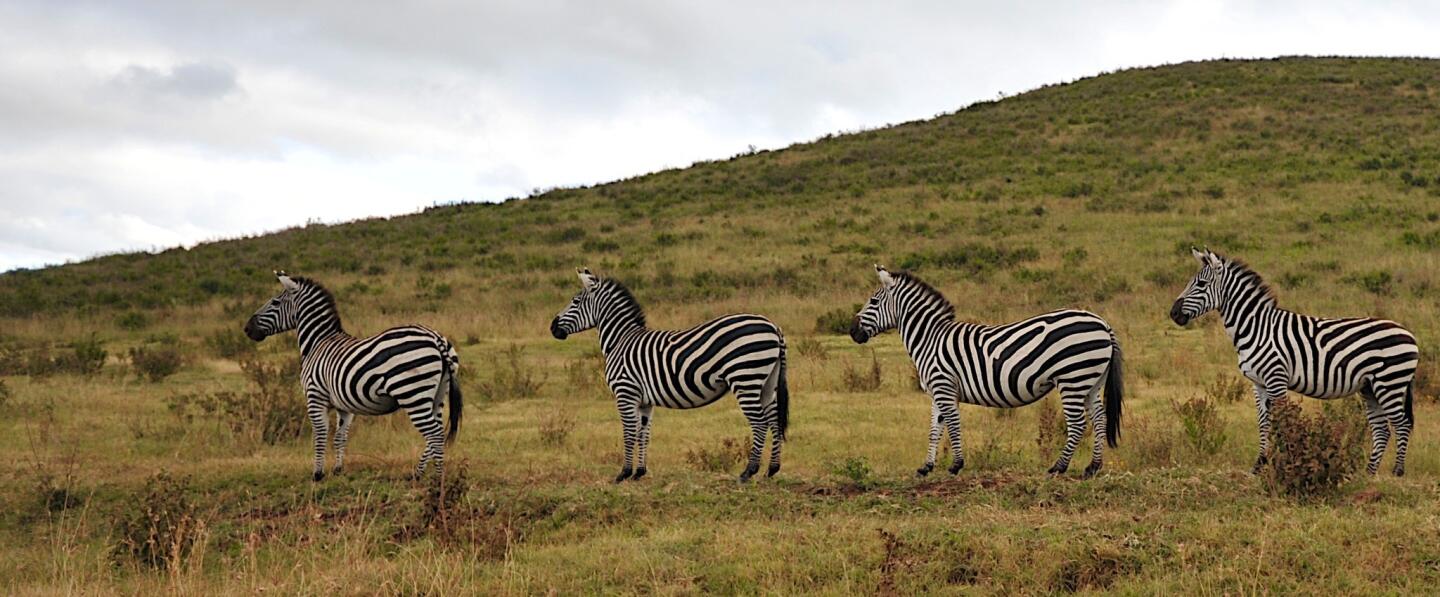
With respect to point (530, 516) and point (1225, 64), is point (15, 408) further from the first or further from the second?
point (1225, 64)

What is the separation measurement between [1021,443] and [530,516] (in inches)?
252

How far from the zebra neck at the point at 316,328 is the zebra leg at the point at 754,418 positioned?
189 inches

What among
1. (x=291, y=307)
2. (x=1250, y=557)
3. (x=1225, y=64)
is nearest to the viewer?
(x=1250, y=557)

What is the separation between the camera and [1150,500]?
28.8ft

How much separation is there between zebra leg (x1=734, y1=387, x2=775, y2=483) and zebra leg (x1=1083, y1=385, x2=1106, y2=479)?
9.62 feet

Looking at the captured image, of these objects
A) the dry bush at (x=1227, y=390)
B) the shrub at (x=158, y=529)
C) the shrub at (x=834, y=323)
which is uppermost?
the shrub at (x=834, y=323)

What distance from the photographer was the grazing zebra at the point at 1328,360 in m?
9.88

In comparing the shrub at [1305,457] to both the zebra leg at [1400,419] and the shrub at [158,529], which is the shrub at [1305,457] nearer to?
the zebra leg at [1400,419]

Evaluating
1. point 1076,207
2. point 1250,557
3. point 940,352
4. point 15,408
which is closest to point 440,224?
point 1076,207

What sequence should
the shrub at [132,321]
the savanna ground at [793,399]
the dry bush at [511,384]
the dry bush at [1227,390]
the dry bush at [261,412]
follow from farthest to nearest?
the shrub at [132,321] → the dry bush at [511,384] → the dry bush at [1227,390] → the dry bush at [261,412] → the savanna ground at [793,399]

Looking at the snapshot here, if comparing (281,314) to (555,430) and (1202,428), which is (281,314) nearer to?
(555,430)

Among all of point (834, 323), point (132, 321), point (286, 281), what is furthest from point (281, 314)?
point (132, 321)

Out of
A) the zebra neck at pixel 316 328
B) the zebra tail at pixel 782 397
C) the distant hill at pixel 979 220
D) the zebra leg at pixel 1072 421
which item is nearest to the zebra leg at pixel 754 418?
the zebra tail at pixel 782 397

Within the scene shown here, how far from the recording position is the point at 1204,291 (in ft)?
35.7
